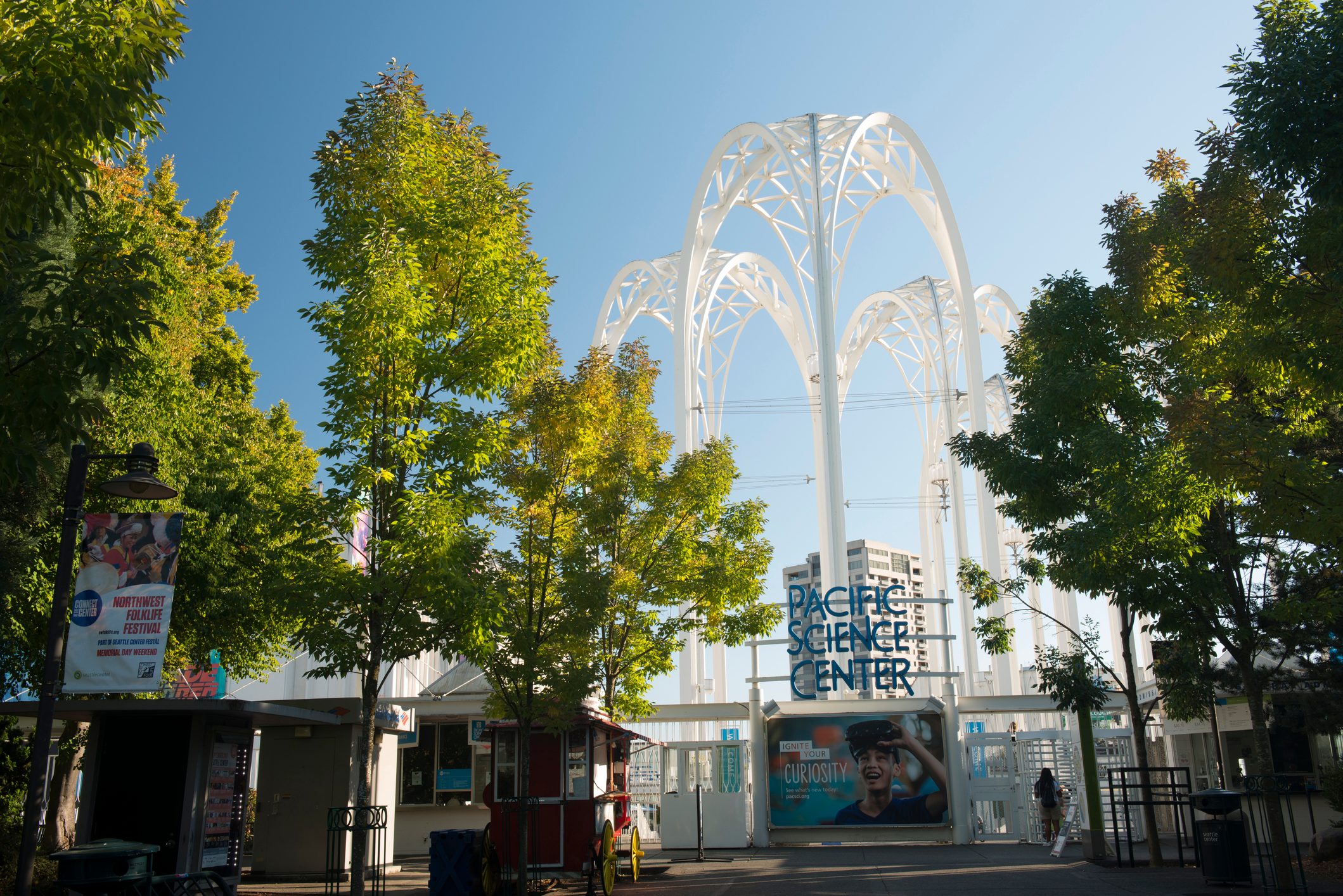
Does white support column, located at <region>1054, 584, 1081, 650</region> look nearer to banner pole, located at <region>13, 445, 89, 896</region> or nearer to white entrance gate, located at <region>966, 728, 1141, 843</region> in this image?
white entrance gate, located at <region>966, 728, 1141, 843</region>

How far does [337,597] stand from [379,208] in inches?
190

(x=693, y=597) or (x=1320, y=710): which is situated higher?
(x=693, y=597)

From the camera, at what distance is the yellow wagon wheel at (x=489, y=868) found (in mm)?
14289

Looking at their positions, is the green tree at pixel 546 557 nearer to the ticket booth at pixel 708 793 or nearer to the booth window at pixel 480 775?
the ticket booth at pixel 708 793

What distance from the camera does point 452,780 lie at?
26.0 meters

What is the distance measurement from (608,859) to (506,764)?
2145 mm

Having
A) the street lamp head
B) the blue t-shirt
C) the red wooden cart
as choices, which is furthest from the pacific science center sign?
the street lamp head

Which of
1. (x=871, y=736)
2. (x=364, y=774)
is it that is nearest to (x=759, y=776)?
(x=871, y=736)

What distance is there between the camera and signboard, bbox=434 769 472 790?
2597 cm

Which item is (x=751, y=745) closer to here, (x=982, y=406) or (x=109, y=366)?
(x=982, y=406)

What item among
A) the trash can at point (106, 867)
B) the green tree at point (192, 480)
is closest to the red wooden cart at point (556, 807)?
the green tree at point (192, 480)

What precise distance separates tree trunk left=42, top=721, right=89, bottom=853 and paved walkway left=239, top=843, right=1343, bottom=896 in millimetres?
3587

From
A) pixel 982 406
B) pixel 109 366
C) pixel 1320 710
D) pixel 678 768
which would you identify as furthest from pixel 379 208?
pixel 982 406

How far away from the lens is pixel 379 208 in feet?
41.9
